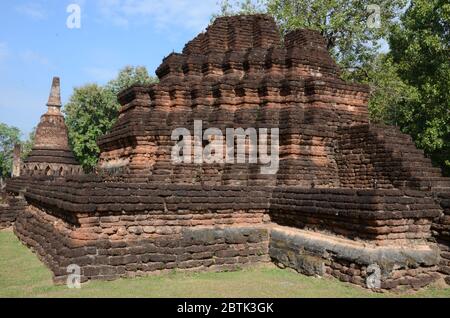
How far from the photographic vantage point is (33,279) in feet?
20.4

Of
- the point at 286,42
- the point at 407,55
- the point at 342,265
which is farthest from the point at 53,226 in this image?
the point at 407,55

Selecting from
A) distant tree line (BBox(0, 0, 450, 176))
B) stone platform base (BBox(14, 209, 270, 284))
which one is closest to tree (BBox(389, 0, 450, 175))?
distant tree line (BBox(0, 0, 450, 176))

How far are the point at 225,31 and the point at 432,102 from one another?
991 centimetres

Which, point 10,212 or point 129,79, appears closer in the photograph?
point 10,212

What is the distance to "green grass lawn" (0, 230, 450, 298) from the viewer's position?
18.1 ft

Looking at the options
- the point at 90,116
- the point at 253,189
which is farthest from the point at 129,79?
the point at 253,189

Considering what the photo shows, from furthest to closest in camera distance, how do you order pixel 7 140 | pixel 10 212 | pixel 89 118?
1. pixel 7 140
2. pixel 89 118
3. pixel 10 212

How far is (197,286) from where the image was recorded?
591cm

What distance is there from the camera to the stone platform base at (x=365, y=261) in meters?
5.63

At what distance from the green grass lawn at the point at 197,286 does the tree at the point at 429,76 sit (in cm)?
1286

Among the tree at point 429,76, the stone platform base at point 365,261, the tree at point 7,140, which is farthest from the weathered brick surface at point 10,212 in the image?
the tree at point 7,140

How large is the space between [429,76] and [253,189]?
47.7ft

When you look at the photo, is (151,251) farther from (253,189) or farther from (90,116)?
(90,116)

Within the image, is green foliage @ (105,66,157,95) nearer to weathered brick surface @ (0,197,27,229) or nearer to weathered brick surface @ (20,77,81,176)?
weathered brick surface @ (20,77,81,176)
